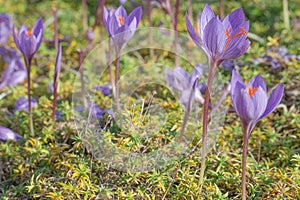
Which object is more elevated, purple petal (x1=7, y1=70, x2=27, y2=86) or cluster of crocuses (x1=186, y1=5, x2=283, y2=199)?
cluster of crocuses (x1=186, y1=5, x2=283, y2=199)

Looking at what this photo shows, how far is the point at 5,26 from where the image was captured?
2461 millimetres

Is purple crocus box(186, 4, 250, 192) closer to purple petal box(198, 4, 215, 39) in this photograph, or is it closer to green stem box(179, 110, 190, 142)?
purple petal box(198, 4, 215, 39)

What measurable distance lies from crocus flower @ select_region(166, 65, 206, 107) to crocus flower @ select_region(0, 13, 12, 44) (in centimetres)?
89

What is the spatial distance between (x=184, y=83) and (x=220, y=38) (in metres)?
0.52

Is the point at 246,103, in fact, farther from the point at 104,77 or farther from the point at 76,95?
the point at 104,77

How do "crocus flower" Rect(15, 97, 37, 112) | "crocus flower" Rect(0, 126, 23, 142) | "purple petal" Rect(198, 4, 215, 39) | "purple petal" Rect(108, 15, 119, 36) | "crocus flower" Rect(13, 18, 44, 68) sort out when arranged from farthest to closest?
"crocus flower" Rect(15, 97, 37, 112)
"crocus flower" Rect(0, 126, 23, 142)
"crocus flower" Rect(13, 18, 44, 68)
"purple petal" Rect(108, 15, 119, 36)
"purple petal" Rect(198, 4, 215, 39)

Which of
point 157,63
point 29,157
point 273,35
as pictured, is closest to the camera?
point 29,157

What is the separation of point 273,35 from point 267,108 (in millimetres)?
1426

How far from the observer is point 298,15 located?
2.79 m

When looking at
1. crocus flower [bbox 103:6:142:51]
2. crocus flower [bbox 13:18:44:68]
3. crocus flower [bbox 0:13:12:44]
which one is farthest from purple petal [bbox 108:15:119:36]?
crocus flower [bbox 0:13:12:44]

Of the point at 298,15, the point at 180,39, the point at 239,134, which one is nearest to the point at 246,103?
the point at 239,134

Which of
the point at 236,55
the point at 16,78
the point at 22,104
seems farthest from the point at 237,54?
the point at 16,78

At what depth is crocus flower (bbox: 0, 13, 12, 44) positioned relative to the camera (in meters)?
2.44

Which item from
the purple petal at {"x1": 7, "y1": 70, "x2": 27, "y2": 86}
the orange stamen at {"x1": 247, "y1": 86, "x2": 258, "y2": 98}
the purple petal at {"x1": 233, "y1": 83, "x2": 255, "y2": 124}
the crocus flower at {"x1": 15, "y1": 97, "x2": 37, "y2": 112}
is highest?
the orange stamen at {"x1": 247, "y1": 86, "x2": 258, "y2": 98}
